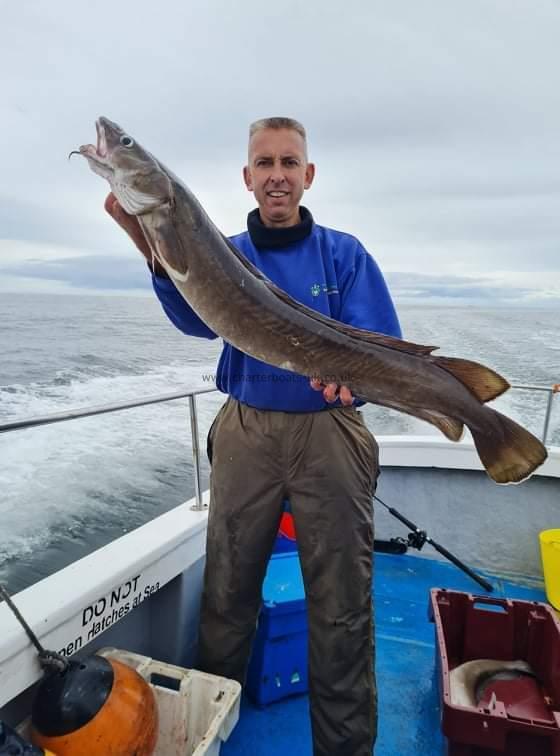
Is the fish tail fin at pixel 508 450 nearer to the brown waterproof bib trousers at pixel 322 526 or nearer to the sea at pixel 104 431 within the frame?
the brown waterproof bib trousers at pixel 322 526

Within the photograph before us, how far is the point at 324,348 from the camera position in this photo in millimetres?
2105

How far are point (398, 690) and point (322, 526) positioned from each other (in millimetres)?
1563

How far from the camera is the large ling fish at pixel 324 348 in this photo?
200cm

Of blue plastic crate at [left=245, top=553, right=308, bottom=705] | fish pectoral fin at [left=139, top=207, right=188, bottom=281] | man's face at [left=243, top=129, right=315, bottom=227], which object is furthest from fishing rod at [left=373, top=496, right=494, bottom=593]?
fish pectoral fin at [left=139, top=207, right=188, bottom=281]

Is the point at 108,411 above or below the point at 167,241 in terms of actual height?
below

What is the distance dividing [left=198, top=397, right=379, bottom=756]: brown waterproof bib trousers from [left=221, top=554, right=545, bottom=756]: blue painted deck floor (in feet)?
1.65

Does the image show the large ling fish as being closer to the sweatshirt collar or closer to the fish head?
the fish head

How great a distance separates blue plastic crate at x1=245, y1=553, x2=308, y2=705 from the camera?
108 inches

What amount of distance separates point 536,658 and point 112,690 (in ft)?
7.22

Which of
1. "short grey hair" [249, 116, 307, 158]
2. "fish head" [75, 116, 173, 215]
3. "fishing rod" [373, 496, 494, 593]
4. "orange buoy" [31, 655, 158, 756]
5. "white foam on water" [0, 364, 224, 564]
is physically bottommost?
"white foam on water" [0, 364, 224, 564]

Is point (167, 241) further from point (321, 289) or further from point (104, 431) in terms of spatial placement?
point (104, 431)

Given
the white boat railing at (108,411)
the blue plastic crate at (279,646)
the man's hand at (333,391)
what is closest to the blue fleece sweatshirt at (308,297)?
the man's hand at (333,391)

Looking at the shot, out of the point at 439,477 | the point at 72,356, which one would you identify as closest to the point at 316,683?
the point at 439,477

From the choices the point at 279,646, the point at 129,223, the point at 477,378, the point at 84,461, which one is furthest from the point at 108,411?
the point at 84,461
